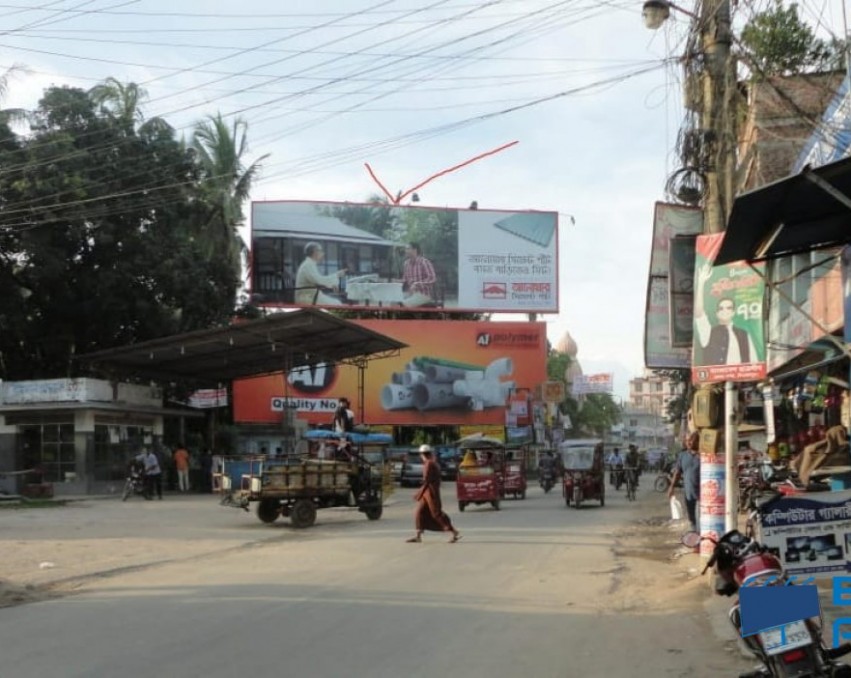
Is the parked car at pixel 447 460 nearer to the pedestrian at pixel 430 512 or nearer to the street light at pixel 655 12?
the pedestrian at pixel 430 512

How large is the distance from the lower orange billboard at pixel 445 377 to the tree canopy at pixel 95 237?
48.7 feet

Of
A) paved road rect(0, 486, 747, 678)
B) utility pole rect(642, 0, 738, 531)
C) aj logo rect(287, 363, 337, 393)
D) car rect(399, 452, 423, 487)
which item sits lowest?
car rect(399, 452, 423, 487)

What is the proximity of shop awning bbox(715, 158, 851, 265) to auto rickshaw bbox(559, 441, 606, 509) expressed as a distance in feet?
68.0

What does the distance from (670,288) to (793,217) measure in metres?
6.03

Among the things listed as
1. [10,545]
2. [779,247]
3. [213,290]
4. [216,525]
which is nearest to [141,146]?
[213,290]

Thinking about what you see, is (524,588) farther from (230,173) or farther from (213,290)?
(230,173)

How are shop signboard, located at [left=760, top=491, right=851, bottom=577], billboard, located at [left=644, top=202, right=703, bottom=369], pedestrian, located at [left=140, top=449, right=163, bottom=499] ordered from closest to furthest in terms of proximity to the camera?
shop signboard, located at [left=760, top=491, right=851, bottom=577], billboard, located at [left=644, top=202, right=703, bottom=369], pedestrian, located at [left=140, top=449, right=163, bottom=499]

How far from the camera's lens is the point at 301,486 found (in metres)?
21.7

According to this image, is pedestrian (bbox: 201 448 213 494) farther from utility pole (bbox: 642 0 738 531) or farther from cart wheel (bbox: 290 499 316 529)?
utility pole (bbox: 642 0 738 531)

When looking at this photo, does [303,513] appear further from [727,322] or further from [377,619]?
[727,322]

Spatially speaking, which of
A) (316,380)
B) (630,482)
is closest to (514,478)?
(630,482)

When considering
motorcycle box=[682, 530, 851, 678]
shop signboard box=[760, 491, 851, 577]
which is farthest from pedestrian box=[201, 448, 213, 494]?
motorcycle box=[682, 530, 851, 678]

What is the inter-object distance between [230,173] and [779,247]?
44843 mm

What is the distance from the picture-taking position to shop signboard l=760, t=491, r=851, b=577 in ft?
20.7
